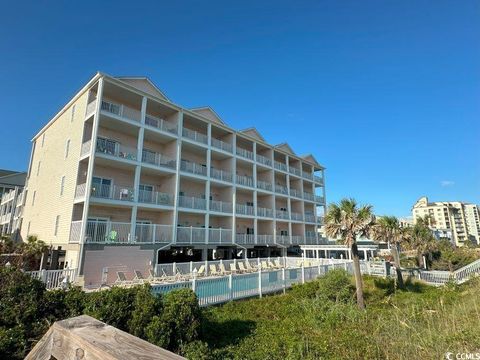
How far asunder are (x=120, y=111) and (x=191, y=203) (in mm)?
9134

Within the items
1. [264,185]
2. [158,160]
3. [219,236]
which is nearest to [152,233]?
[158,160]

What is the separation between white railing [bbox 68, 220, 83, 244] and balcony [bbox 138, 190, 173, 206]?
419cm

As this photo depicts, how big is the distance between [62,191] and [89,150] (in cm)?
460

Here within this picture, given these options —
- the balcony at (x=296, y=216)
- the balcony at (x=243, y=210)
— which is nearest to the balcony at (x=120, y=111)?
the balcony at (x=243, y=210)

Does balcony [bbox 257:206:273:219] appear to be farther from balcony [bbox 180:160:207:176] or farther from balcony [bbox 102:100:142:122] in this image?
balcony [bbox 102:100:142:122]

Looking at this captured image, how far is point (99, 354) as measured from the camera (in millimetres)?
1439

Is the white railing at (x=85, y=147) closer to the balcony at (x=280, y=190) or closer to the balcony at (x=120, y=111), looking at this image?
the balcony at (x=120, y=111)

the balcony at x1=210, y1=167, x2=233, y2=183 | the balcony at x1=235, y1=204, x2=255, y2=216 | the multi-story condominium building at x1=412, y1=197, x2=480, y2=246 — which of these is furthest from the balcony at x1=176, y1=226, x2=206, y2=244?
the multi-story condominium building at x1=412, y1=197, x2=480, y2=246

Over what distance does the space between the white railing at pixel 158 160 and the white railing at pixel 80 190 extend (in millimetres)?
4515

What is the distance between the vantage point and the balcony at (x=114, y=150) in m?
18.5

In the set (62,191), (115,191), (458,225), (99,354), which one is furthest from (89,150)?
(458,225)

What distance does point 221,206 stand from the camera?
2595 cm

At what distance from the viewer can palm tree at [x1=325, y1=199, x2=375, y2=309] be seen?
57.6ft

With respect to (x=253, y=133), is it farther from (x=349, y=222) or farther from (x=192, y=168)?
(x=349, y=222)
